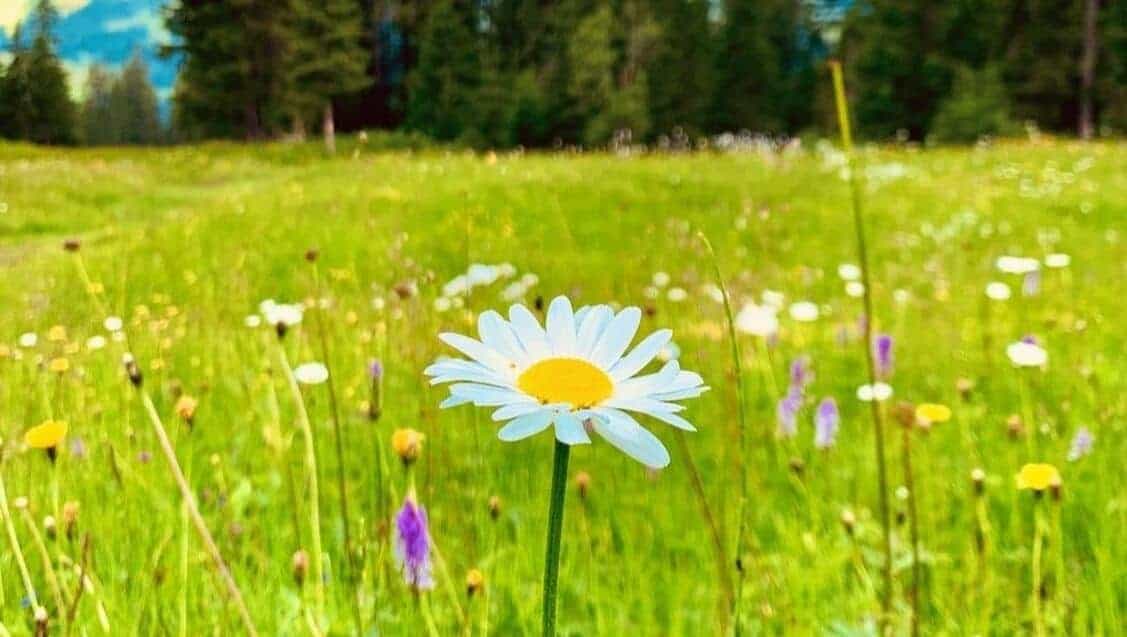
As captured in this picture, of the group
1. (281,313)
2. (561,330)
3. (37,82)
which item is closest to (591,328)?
(561,330)

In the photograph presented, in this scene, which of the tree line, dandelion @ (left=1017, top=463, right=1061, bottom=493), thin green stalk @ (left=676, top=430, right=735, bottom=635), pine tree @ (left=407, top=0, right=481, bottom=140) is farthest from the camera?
pine tree @ (left=407, top=0, right=481, bottom=140)

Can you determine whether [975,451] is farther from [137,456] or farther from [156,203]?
[156,203]

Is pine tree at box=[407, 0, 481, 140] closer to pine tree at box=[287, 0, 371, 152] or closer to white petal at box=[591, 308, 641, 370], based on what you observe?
pine tree at box=[287, 0, 371, 152]

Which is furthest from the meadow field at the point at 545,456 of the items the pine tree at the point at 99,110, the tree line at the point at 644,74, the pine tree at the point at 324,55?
the tree line at the point at 644,74

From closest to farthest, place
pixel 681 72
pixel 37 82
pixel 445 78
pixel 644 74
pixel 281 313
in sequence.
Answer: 1. pixel 281 313
2. pixel 37 82
3. pixel 445 78
4. pixel 644 74
5. pixel 681 72

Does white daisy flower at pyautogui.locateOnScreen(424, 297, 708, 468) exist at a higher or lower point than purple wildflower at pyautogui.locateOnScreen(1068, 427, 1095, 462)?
higher

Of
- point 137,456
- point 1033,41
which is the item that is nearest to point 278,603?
point 137,456

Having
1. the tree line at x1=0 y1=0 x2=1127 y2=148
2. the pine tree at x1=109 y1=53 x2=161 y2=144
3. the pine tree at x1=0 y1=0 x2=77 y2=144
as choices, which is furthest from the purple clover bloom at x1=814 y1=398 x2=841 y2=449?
the tree line at x1=0 y1=0 x2=1127 y2=148

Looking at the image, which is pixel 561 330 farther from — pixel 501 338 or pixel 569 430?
pixel 569 430
